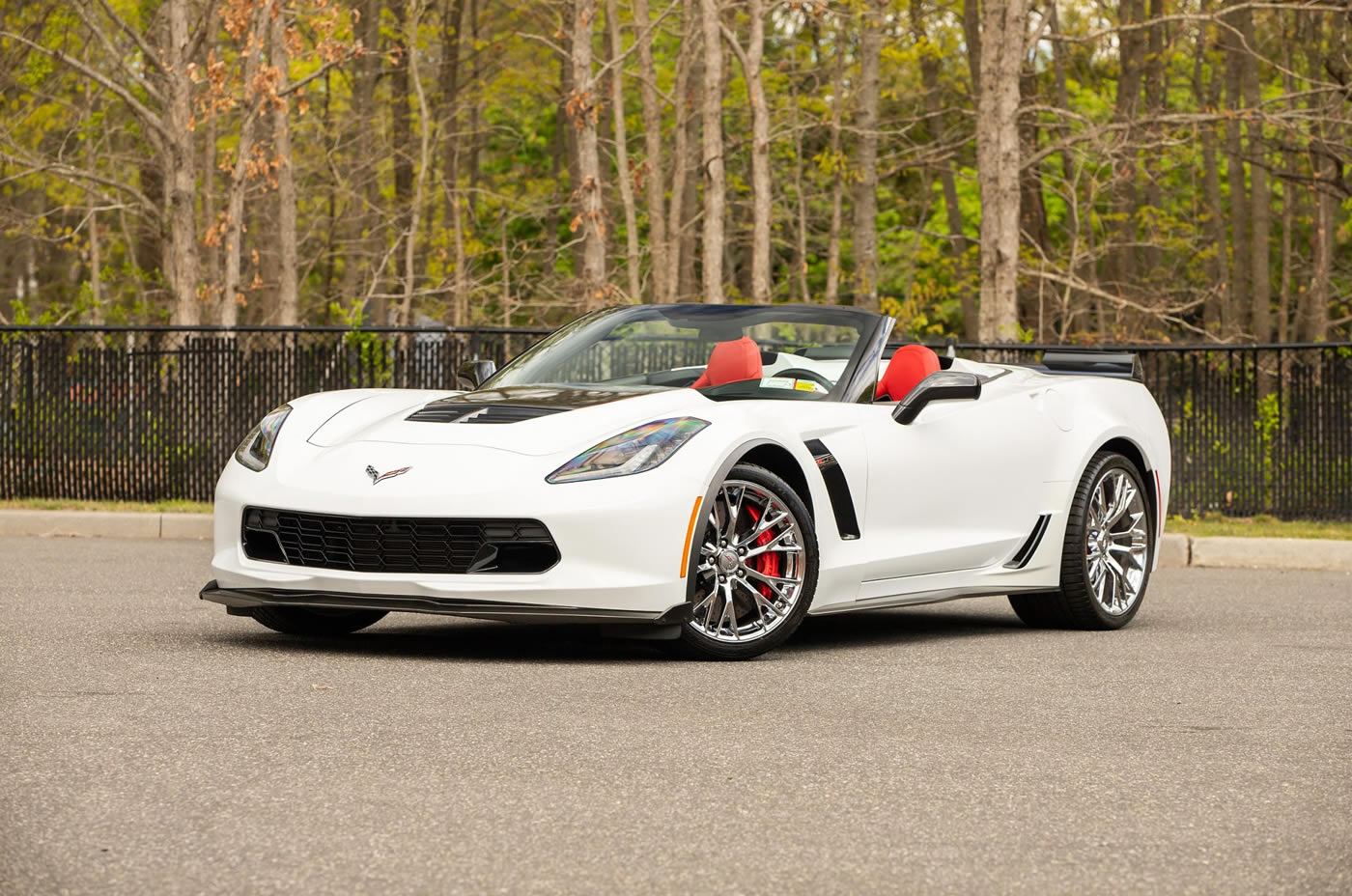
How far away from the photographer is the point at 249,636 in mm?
7164

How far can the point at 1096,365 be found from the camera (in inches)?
347

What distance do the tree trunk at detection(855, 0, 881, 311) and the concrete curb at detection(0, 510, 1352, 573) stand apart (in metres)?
14.8

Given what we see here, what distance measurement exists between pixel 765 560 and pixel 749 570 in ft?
0.41

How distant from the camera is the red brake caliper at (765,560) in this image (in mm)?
6691

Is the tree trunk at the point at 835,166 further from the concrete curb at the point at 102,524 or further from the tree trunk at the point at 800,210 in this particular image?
the concrete curb at the point at 102,524

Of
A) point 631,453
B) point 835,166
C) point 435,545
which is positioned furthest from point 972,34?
point 435,545

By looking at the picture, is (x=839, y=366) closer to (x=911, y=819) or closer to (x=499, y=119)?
(x=911, y=819)

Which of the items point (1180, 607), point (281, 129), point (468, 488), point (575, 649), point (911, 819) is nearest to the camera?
point (911, 819)

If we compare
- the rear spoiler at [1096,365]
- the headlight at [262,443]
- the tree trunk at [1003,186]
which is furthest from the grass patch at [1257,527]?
the headlight at [262,443]

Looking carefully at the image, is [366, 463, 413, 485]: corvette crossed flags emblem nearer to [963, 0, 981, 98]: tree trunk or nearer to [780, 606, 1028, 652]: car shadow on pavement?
[780, 606, 1028, 652]: car shadow on pavement

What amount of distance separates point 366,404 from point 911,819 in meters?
3.79

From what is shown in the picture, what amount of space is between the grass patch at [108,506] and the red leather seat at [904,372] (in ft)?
24.4

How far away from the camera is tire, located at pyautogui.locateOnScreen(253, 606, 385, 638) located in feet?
23.2

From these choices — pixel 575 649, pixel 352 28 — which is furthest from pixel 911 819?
pixel 352 28
